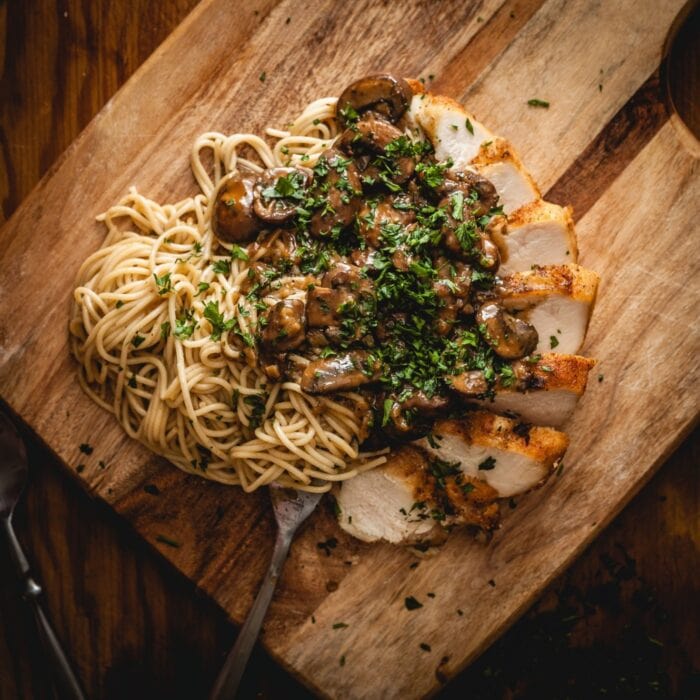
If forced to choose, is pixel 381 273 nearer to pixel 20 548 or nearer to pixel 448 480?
pixel 448 480

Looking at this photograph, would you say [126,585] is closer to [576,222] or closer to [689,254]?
[576,222]

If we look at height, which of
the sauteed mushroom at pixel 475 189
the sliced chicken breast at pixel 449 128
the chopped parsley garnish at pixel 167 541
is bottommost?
the chopped parsley garnish at pixel 167 541

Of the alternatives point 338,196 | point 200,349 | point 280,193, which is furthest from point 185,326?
point 338,196

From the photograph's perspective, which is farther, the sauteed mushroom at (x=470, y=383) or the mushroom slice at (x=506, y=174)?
the mushroom slice at (x=506, y=174)

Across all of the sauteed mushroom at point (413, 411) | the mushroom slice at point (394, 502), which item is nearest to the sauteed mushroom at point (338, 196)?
the sauteed mushroom at point (413, 411)

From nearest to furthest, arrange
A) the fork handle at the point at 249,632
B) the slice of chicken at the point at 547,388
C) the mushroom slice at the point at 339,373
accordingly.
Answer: the mushroom slice at the point at 339,373
the slice of chicken at the point at 547,388
the fork handle at the point at 249,632

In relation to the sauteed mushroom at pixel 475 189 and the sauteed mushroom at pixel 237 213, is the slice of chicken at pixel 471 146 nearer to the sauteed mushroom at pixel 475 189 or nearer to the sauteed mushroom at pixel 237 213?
the sauteed mushroom at pixel 475 189

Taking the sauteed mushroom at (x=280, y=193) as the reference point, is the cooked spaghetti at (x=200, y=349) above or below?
below
